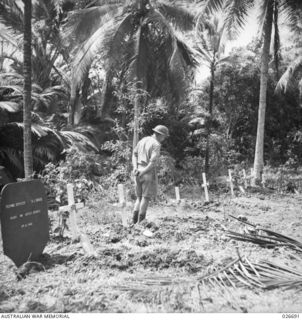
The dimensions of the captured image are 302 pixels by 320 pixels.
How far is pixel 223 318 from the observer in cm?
289

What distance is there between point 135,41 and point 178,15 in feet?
→ 6.20

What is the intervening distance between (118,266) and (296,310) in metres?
1.80

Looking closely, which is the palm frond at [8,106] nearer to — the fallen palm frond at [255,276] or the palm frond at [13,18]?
the palm frond at [13,18]

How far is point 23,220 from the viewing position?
4086 mm

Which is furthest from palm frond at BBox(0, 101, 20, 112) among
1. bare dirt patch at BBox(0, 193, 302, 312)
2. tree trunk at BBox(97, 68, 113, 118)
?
bare dirt patch at BBox(0, 193, 302, 312)

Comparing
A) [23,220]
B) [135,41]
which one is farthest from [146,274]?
[135,41]

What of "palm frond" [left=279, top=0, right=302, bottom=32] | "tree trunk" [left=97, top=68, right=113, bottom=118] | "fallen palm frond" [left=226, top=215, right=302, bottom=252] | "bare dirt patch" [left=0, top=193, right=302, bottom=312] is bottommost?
"bare dirt patch" [left=0, top=193, right=302, bottom=312]

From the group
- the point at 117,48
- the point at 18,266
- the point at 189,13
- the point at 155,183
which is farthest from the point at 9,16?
the point at 18,266

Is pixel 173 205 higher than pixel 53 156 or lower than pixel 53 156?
lower

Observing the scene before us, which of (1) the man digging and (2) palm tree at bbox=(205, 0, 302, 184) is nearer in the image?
(1) the man digging

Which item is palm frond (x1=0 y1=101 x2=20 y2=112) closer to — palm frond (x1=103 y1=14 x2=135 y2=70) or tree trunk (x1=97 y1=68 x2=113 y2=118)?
palm frond (x1=103 y1=14 x2=135 y2=70)

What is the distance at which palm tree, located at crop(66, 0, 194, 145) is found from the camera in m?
13.7

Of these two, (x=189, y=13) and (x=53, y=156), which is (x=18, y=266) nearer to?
(x=53, y=156)

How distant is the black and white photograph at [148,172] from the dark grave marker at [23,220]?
1 centimetres
